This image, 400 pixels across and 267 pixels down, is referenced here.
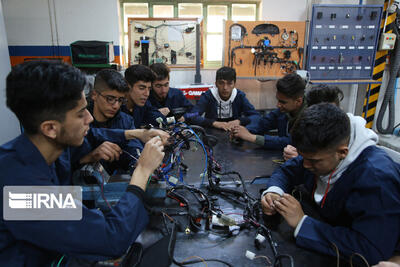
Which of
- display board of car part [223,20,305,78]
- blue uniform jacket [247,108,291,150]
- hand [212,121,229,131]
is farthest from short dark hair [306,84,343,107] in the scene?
display board of car part [223,20,305,78]

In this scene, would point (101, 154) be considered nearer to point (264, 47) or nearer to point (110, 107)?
point (110, 107)

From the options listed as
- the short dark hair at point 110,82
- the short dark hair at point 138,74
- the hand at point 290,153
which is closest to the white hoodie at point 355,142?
the hand at point 290,153

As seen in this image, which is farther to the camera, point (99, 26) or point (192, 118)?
point (99, 26)

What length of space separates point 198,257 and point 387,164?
744 millimetres

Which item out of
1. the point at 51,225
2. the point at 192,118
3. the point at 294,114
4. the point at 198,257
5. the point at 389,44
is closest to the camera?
the point at 51,225

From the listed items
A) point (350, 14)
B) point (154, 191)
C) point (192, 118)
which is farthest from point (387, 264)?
point (350, 14)

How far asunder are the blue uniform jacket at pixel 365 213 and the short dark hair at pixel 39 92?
95cm

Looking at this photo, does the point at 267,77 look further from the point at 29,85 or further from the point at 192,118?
the point at 29,85

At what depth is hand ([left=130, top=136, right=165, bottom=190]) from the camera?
0.95m

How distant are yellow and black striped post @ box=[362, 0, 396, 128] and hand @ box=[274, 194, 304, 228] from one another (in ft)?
14.0

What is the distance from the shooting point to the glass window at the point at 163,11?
15.9ft

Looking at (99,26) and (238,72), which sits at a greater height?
(99,26)

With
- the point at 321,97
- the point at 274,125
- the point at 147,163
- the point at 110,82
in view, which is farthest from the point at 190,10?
the point at 147,163

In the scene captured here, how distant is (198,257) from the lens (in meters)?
0.87
